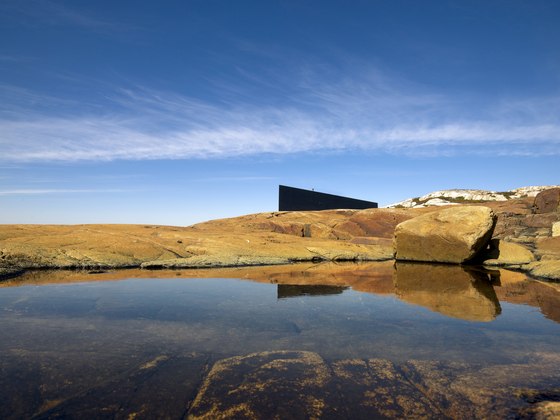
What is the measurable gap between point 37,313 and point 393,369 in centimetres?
479

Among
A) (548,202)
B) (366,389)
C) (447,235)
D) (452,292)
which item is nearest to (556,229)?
(548,202)

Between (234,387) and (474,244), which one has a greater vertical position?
(474,244)

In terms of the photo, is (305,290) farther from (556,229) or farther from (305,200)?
(305,200)

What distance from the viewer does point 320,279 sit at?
9.11 metres

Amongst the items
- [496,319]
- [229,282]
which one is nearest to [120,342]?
[229,282]

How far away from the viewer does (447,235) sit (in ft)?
44.9

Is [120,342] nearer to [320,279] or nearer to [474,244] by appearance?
[320,279]

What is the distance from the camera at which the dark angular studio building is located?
27719mm

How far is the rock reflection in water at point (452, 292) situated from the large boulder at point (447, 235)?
228 cm

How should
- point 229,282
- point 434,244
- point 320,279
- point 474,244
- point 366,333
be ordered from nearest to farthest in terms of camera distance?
point 366,333 → point 229,282 → point 320,279 → point 474,244 → point 434,244

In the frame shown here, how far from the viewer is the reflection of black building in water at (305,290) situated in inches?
281

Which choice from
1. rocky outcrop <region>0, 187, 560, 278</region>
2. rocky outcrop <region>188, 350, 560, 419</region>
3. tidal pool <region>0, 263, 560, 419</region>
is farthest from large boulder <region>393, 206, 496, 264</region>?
rocky outcrop <region>188, 350, 560, 419</region>

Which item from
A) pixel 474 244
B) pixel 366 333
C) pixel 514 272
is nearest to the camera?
pixel 366 333

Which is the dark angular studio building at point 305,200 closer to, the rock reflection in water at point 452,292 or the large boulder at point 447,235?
the large boulder at point 447,235
